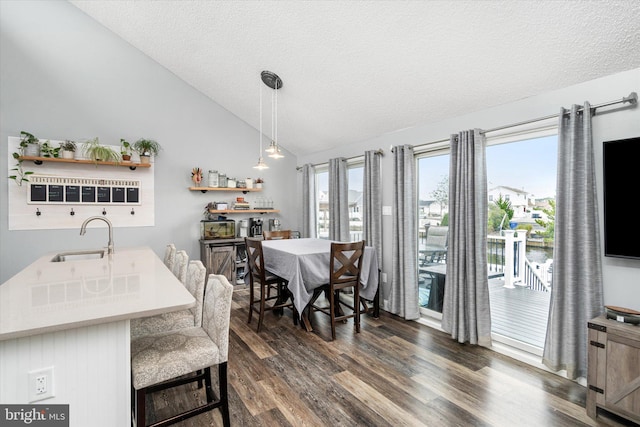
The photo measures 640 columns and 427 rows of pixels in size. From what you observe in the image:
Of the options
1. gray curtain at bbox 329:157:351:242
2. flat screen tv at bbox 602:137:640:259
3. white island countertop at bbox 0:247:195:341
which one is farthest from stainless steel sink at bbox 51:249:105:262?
flat screen tv at bbox 602:137:640:259

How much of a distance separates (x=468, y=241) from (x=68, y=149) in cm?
493

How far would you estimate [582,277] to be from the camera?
2434mm

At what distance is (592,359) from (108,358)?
9.17 feet

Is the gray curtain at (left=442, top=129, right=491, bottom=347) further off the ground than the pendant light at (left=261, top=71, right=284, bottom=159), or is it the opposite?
the pendant light at (left=261, top=71, right=284, bottom=159)

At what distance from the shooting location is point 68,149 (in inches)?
165

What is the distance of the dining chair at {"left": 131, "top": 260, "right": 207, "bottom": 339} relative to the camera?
2.10 meters

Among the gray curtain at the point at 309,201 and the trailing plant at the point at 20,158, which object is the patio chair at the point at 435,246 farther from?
the trailing plant at the point at 20,158

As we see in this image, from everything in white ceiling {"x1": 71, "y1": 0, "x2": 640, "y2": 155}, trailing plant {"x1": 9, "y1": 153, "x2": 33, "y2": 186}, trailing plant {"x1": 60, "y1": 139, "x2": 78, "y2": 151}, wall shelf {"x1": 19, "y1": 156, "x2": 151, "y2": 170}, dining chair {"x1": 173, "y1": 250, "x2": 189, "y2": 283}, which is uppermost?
white ceiling {"x1": 71, "y1": 0, "x2": 640, "y2": 155}

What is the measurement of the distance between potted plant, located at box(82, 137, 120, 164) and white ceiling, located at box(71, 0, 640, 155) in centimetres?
152

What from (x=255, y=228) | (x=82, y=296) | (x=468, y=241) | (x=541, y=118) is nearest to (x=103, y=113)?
(x=255, y=228)

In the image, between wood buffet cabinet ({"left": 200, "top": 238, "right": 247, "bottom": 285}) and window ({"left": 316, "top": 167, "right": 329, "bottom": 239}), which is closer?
Answer: wood buffet cabinet ({"left": 200, "top": 238, "right": 247, "bottom": 285})

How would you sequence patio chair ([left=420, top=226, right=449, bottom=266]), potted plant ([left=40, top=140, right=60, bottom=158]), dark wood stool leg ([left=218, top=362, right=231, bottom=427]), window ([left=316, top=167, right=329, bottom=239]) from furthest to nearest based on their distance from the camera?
window ([left=316, top=167, right=329, bottom=239]) → potted plant ([left=40, top=140, right=60, bottom=158]) → patio chair ([left=420, top=226, right=449, bottom=266]) → dark wood stool leg ([left=218, top=362, right=231, bottom=427])

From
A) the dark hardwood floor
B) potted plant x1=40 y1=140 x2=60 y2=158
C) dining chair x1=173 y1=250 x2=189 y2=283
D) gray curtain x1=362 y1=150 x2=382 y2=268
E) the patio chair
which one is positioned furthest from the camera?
gray curtain x1=362 y1=150 x2=382 y2=268

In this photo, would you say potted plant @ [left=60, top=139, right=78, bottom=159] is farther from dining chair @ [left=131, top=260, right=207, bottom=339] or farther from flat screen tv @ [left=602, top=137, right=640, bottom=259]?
flat screen tv @ [left=602, top=137, right=640, bottom=259]
